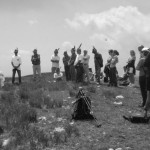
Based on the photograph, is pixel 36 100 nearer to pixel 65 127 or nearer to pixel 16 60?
pixel 65 127

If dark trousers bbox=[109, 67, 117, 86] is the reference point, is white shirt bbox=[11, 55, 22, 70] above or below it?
above

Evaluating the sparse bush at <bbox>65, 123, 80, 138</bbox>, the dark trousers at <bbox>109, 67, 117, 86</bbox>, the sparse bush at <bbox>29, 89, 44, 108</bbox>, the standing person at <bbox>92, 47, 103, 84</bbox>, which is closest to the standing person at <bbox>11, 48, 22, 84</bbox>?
the standing person at <bbox>92, 47, 103, 84</bbox>

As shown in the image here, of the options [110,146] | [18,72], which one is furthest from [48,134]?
[18,72]

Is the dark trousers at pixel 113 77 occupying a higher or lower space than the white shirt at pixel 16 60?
lower

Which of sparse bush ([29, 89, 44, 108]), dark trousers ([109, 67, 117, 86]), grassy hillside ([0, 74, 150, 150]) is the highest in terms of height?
dark trousers ([109, 67, 117, 86])

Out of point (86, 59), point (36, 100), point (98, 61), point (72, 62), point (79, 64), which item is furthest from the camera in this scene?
point (72, 62)

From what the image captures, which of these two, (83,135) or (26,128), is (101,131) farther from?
(26,128)

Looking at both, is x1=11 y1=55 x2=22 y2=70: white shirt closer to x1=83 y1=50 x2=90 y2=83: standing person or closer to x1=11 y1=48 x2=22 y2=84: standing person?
x1=11 y1=48 x2=22 y2=84: standing person

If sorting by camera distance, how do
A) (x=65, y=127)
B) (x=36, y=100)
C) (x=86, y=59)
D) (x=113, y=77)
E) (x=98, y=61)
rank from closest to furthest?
(x=65, y=127) → (x=36, y=100) → (x=113, y=77) → (x=86, y=59) → (x=98, y=61)

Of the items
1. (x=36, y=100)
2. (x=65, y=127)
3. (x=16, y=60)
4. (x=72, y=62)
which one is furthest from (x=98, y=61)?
(x=65, y=127)

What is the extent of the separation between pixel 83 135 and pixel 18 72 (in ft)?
38.9

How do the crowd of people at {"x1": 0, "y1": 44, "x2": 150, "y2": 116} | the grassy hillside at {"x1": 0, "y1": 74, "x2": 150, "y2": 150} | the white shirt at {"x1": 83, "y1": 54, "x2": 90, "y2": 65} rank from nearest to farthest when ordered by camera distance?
the grassy hillside at {"x1": 0, "y1": 74, "x2": 150, "y2": 150}, the crowd of people at {"x1": 0, "y1": 44, "x2": 150, "y2": 116}, the white shirt at {"x1": 83, "y1": 54, "x2": 90, "y2": 65}

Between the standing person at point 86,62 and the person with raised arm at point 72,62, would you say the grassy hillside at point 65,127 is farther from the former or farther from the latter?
the person with raised arm at point 72,62

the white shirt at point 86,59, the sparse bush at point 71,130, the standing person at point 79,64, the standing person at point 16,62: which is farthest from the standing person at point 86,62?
the sparse bush at point 71,130
